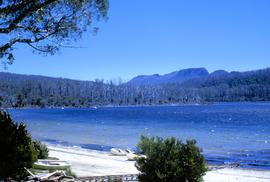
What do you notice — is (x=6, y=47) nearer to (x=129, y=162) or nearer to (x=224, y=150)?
(x=129, y=162)

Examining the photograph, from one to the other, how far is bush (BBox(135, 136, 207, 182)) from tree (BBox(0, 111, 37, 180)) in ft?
15.0

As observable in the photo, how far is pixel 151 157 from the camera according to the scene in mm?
14867

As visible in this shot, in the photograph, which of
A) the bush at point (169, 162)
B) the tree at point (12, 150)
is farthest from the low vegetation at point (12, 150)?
the bush at point (169, 162)

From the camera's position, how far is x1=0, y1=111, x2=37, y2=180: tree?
1631 centimetres

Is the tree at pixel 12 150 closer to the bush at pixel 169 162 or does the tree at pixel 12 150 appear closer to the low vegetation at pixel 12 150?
the low vegetation at pixel 12 150

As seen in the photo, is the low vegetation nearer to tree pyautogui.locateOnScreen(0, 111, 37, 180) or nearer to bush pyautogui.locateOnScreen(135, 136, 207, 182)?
tree pyautogui.locateOnScreen(0, 111, 37, 180)

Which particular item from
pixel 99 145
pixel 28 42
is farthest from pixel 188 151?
pixel 99 145

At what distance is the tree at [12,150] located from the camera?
53.5ft

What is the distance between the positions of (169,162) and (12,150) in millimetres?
5920

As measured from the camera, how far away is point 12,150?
16.4 m

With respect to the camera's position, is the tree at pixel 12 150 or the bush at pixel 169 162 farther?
the tree at pixel 12 150

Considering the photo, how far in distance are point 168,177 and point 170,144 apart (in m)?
1.14

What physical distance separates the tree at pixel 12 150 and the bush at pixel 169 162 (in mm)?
4585

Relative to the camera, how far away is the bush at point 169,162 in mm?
14547
